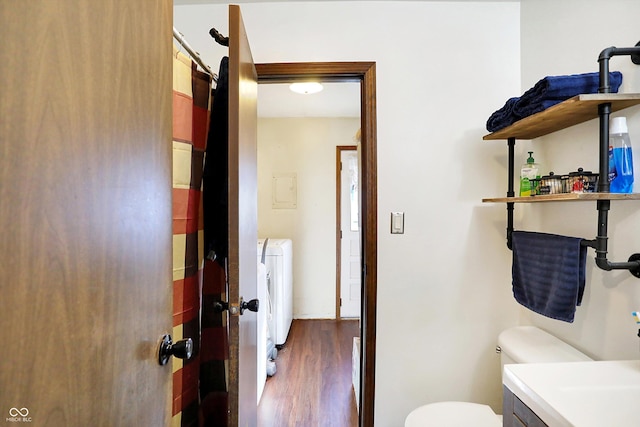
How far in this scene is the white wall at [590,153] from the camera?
3.19 ft

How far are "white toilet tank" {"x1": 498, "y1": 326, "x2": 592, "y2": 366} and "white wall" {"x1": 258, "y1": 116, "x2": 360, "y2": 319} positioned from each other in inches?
85.8

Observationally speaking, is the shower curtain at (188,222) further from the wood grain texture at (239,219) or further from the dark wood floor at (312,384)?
the dark wood floor at (312,384)

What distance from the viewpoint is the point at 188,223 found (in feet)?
3.36

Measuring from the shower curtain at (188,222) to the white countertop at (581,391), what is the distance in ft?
3.65

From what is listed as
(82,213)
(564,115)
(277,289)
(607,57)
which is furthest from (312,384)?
(607,57)

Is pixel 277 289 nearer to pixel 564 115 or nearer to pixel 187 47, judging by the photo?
pixel 187 47

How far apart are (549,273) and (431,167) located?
2.32 feet

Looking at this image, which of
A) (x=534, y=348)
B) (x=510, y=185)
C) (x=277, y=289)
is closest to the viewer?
(x=534, y=348)

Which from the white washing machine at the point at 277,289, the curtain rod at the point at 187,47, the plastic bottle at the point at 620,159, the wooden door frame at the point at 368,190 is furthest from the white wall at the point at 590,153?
the white washing machine at the point at 277,289

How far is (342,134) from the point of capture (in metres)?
3.32

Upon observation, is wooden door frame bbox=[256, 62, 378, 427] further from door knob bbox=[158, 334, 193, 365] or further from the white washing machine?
the white washing machine

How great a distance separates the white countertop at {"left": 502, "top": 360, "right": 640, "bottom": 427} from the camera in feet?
2.22

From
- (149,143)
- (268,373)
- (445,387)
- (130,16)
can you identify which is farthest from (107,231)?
(268,373)

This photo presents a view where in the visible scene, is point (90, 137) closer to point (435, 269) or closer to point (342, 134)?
point (435, 269)
